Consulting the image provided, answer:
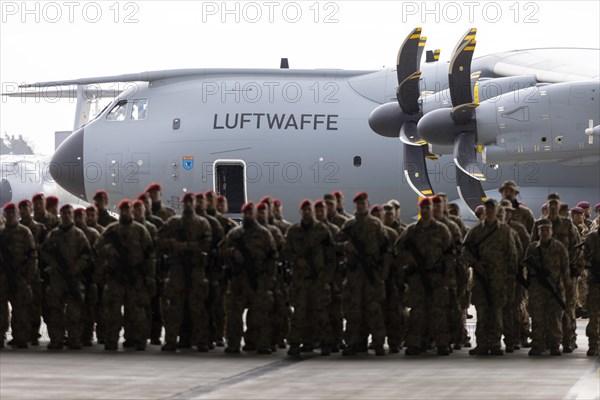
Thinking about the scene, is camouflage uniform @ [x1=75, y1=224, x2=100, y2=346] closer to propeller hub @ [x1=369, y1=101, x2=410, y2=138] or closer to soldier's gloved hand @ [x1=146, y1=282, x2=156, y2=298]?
soldier's gloved hand @ [x1=146, y1=282, x2=156, y2=298]

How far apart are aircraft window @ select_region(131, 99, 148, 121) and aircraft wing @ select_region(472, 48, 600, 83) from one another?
716 cm

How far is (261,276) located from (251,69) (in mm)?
13734

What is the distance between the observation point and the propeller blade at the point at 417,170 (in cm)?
2452

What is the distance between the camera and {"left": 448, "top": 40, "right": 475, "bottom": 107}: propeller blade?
22609mm

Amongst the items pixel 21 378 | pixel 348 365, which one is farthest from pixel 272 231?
pixel 21 378

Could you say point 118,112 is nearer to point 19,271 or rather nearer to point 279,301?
point 19,271

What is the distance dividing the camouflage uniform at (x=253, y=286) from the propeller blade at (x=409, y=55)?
9962 mm

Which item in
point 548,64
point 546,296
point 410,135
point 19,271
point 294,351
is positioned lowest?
point 294,351

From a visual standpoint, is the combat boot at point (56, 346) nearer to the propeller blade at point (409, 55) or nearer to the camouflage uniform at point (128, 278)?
the camouflage uniform at point (128, 278)

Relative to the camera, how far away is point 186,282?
15.1m

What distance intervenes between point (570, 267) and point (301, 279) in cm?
309

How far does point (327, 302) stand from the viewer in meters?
14.7

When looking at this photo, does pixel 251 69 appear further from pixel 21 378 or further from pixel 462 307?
pixel 21 378

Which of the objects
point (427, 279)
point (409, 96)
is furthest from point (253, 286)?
point (409, 96)
